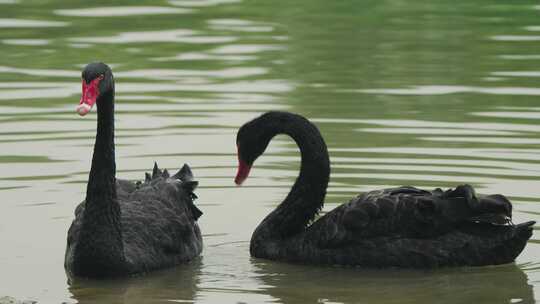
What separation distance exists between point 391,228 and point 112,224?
152cm

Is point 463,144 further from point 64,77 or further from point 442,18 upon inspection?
point 442,18

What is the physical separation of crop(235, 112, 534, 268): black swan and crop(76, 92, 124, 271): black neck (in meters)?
0.93

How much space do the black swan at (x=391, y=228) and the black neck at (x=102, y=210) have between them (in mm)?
926

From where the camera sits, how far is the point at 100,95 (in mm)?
8594

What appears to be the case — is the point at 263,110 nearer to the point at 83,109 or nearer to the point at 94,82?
the point at 94,82

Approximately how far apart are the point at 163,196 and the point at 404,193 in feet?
4.90

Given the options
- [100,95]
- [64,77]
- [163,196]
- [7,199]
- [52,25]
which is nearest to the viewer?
[100,95]

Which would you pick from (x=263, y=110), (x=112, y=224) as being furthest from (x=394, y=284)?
(x=263, y=110)

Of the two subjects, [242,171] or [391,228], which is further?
[242,171]

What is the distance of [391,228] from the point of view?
891 centimetres

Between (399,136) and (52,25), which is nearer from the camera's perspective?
(399,136)

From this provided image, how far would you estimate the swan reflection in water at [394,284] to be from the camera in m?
8.30

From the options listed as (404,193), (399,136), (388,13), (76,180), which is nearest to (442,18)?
(388,13)

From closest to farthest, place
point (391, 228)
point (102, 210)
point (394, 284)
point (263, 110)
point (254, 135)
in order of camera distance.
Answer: point (394, 284) → point (102, 210) → point (391, 228) → point (254, 135) → point (263, 110)
